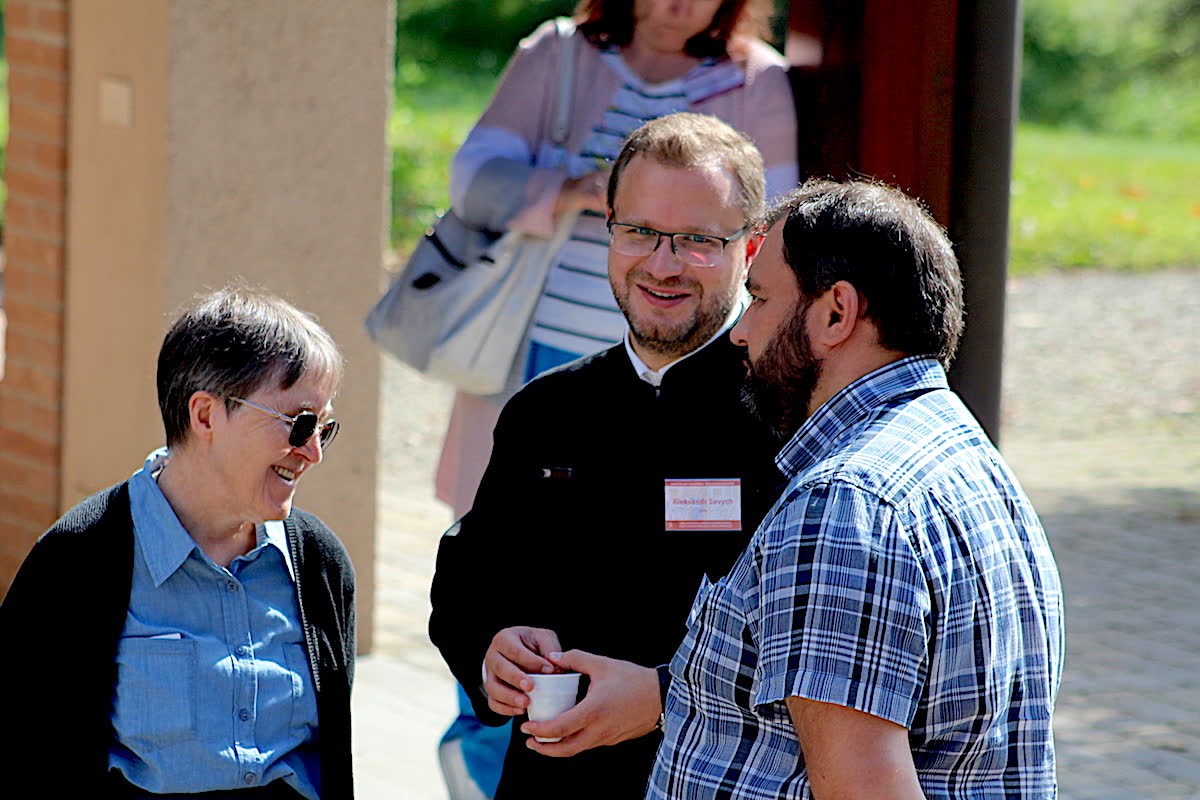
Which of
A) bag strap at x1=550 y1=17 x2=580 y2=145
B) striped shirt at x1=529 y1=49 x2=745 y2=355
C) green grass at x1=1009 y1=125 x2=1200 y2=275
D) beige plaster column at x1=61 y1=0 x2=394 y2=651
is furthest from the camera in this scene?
green grass at x1=1009 y1=125 x2=1200 y2=275

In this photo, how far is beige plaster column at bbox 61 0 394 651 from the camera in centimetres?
518

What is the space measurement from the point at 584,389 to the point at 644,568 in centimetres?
37

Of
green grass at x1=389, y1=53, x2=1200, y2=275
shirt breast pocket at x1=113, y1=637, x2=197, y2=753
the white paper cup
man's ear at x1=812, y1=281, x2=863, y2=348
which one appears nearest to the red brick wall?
shirt breast pocket at x1=113, y1=637, x2=197, y2=753

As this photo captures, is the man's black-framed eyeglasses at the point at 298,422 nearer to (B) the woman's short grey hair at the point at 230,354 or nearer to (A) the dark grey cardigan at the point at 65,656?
(B) the woman's short grey hair at the point at 230,354

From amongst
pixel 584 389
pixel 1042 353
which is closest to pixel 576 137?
pixel 584 389

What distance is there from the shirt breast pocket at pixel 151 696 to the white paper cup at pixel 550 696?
1.94 feet

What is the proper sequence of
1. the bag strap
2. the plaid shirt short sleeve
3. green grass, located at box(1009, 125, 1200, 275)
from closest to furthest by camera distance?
the plaid shirt short sleeve < the bag strap < green grass, located at box(1009, 125, 1200, 275)

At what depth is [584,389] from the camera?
122 inches

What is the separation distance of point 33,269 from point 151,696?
335cm

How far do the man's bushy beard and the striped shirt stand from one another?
1.57 m

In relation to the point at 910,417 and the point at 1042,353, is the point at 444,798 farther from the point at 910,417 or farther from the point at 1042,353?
the point at 1042,353

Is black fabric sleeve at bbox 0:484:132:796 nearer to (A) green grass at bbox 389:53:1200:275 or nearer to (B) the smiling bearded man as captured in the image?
(B) the smiling bearded man

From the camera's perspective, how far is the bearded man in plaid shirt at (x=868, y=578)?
2.07 meters

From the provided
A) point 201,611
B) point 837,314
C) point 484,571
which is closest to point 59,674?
point 201,611
